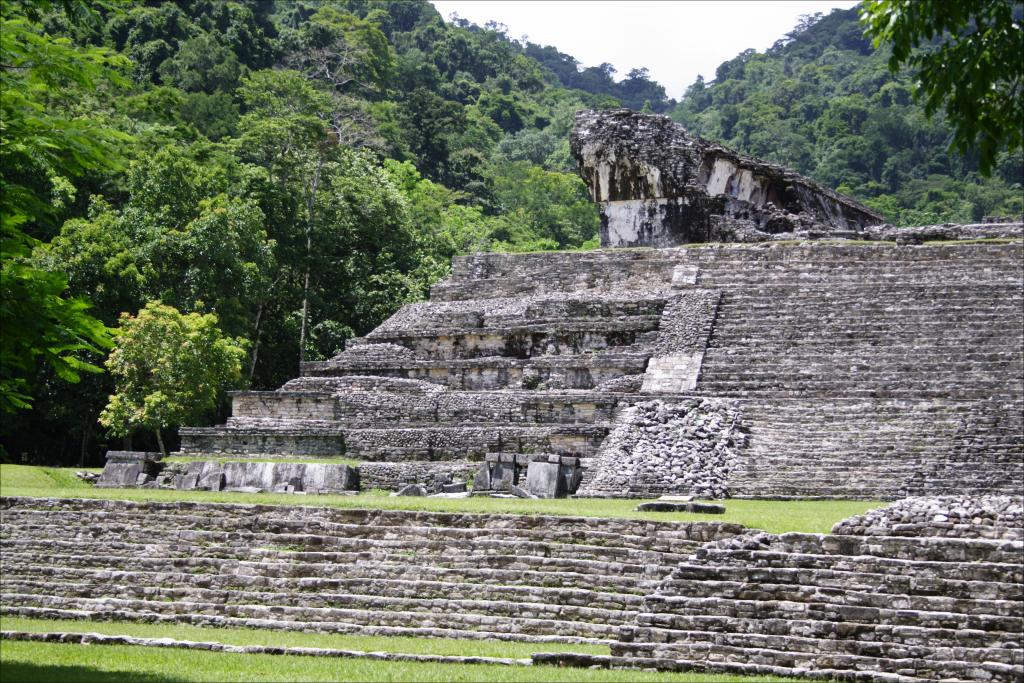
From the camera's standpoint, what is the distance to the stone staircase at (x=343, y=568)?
12008mm

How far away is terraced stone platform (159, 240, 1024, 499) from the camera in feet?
54.7

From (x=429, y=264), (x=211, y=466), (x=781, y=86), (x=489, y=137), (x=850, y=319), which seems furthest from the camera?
(x=781, y=86)

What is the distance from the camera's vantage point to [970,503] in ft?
37.3

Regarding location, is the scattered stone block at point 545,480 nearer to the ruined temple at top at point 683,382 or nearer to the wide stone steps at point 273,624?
the ruined temple at top at point 683,382

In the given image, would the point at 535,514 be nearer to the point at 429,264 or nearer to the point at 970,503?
the point at 970,503

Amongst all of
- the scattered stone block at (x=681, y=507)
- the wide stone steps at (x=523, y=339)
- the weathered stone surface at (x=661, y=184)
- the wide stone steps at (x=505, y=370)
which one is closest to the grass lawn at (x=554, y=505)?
the scattered stone block at (x=681, y=507)

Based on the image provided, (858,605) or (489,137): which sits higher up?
(489,137)

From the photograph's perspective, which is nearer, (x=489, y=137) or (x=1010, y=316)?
(x=1010, y=316)

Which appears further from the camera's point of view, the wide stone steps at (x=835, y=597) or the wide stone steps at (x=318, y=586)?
the wide stone steps at (x=318, y=586)

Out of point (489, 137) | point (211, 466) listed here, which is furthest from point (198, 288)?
point (489, 137)

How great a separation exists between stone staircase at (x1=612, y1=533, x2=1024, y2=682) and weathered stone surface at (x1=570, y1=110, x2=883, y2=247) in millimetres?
16825

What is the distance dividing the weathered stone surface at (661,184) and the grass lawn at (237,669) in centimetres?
1831

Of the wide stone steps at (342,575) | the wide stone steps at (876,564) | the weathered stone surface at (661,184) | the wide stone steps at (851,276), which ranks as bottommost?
the wide stone steps at (342,575)

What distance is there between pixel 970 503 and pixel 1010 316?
9299mm
